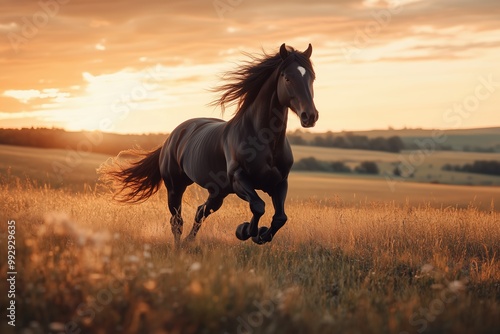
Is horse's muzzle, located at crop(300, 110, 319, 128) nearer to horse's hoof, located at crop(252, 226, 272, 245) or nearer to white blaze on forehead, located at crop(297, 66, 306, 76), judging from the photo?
white blaze on forehead, located at crop(297, 66, 306, 76)

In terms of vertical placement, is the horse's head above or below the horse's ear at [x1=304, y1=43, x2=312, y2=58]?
below

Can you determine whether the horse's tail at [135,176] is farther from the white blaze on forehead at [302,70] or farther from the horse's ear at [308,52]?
the white blaze on forehead at [302,70]

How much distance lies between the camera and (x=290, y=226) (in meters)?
11.6

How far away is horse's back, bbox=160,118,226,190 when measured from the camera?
9984mm

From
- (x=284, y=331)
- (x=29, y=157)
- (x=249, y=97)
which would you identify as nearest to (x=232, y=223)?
(x=249, y=97)

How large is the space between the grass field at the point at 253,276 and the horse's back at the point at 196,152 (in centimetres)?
112

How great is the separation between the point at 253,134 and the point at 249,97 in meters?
0.67

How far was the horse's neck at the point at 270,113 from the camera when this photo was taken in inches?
336

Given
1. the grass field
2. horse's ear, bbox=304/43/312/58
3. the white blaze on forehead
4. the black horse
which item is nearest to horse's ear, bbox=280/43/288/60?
the black horse

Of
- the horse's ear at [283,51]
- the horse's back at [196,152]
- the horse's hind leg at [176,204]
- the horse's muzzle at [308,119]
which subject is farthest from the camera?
the horse's hind leg at [176,204]

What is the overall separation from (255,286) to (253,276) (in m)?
0.55

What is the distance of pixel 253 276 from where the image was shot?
21.5 feet

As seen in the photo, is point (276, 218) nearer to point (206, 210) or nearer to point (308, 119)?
Answer: point (308, 119)

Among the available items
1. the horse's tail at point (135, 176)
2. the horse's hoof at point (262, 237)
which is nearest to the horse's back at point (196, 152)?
the horse's tail at point (135, 176)
